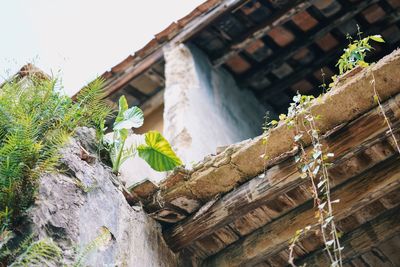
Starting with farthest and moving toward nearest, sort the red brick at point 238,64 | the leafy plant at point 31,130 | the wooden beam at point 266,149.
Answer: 1. the red brick at point 238,64
2. the wooden beam at point 266,149
3. the leafy plant at point 31,130

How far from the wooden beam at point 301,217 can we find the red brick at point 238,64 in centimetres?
349

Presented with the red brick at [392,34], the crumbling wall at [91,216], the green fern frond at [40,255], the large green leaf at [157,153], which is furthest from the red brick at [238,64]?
the green fern frond at [40,255]

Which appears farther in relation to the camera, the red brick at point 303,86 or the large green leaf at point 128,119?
the red brick at point 303,86

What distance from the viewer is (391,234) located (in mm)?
3412

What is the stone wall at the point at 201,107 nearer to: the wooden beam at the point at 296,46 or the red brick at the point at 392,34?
the wooden beam at the point at 296,46

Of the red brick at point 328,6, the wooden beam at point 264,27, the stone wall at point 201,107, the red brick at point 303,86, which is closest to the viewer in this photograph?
the stone wall at point 201,107

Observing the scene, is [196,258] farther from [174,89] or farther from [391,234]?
[174,89]

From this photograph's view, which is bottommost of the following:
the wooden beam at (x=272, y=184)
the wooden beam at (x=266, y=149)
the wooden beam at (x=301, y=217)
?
the wooden beam at (x=301, y=217)

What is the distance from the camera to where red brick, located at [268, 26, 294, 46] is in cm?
647

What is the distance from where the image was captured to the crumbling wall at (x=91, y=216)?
9.41 ft

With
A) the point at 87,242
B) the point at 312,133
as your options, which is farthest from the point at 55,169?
the point at 312,133

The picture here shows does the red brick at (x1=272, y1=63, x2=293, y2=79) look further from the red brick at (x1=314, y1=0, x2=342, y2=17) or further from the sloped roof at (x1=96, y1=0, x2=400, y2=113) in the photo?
the red brick at (x1=314, y1=0, x2=342, y2=17)

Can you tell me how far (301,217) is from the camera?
3.53m

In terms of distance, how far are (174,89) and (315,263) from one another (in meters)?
2.76
